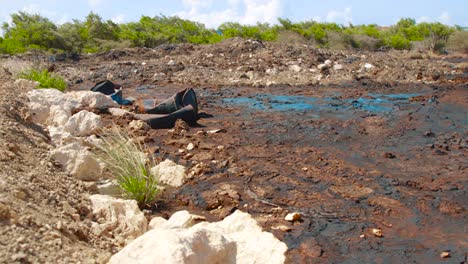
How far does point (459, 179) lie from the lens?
16.5ft

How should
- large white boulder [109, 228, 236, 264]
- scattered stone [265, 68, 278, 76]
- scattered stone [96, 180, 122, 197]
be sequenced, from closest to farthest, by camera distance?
large white boulder [109, 228, 236, 264], scattered stone [96, 180, 122, 197], scattered stone [265, 68, 278, 76]

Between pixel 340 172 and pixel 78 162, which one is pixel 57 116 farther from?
pixel 340 172

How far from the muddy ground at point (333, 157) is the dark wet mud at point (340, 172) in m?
0.01

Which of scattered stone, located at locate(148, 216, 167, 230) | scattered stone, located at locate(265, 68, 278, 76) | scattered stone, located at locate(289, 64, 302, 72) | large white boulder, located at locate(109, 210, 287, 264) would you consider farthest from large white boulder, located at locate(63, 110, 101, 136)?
scattered stone, located at locate(289, 64, 302, 72)

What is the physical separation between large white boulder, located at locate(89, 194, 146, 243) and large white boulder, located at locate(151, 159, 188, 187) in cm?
111

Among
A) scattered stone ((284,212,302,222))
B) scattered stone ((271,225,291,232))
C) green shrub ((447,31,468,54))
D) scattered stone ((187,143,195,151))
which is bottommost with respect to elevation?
scattered stone ((271,225,291,232))

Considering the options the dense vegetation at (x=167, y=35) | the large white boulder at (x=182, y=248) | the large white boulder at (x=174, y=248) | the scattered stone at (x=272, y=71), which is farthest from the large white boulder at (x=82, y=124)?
the dense vegetation at (x=167, y=35)

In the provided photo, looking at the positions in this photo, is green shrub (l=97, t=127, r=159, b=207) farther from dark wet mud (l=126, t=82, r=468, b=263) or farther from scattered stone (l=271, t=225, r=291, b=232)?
scattered stone (l=271, t=225, r=291, b=232)

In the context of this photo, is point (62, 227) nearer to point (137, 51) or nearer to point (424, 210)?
point (424, 210)

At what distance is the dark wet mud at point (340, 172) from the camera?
378cm

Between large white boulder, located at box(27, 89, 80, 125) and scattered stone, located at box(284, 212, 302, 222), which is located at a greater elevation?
large white boulder, located at box(27, 89, 80, 125)

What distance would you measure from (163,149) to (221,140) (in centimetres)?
86

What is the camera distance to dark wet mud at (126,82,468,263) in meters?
3.78

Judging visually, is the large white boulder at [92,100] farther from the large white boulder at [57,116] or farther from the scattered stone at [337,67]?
the scattered stone at [337,67]
